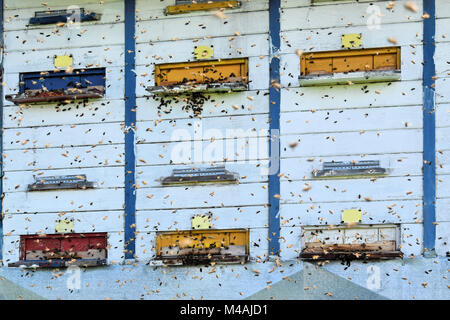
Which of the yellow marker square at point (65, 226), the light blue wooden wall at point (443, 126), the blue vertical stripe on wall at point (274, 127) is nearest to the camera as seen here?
the light blue wooden wall at point (443, 126)

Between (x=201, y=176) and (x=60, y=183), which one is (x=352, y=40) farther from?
(x=60, y=183)

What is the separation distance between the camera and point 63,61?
7238mm

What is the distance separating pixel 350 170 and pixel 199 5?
278cm

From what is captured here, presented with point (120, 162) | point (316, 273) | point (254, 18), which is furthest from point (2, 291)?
point (254, 18)

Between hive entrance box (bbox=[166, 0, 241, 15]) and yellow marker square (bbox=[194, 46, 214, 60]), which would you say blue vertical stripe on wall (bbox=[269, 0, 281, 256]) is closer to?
hive entrance box (bbox=[166, 0, 241, 15])

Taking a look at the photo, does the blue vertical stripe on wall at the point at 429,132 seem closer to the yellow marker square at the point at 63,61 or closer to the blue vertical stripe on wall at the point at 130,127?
the blue vertical stripe on wall at the point at 130,127

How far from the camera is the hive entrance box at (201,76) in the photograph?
679 cm

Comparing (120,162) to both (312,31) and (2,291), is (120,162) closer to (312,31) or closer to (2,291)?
(2,291)

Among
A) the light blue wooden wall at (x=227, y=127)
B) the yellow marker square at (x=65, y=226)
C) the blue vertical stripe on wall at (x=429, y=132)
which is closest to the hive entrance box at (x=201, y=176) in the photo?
the light blue wooden wall at (x=227, y=127)

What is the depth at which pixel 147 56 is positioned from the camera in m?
7.07

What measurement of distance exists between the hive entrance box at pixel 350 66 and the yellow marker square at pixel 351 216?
153cm

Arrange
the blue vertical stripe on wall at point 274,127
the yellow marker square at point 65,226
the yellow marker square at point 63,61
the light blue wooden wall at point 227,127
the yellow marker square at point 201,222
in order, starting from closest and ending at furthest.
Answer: the light blue wooden wall at point 227,127 → the blue vertical stripe on wall at point 274,127 → the yellow marker square at point 201,222 → the yellow marker square at point 65,226 → the yellow marker square at point 63,61

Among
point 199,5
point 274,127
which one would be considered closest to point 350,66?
point 274,127

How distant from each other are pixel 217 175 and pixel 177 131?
0.76m
